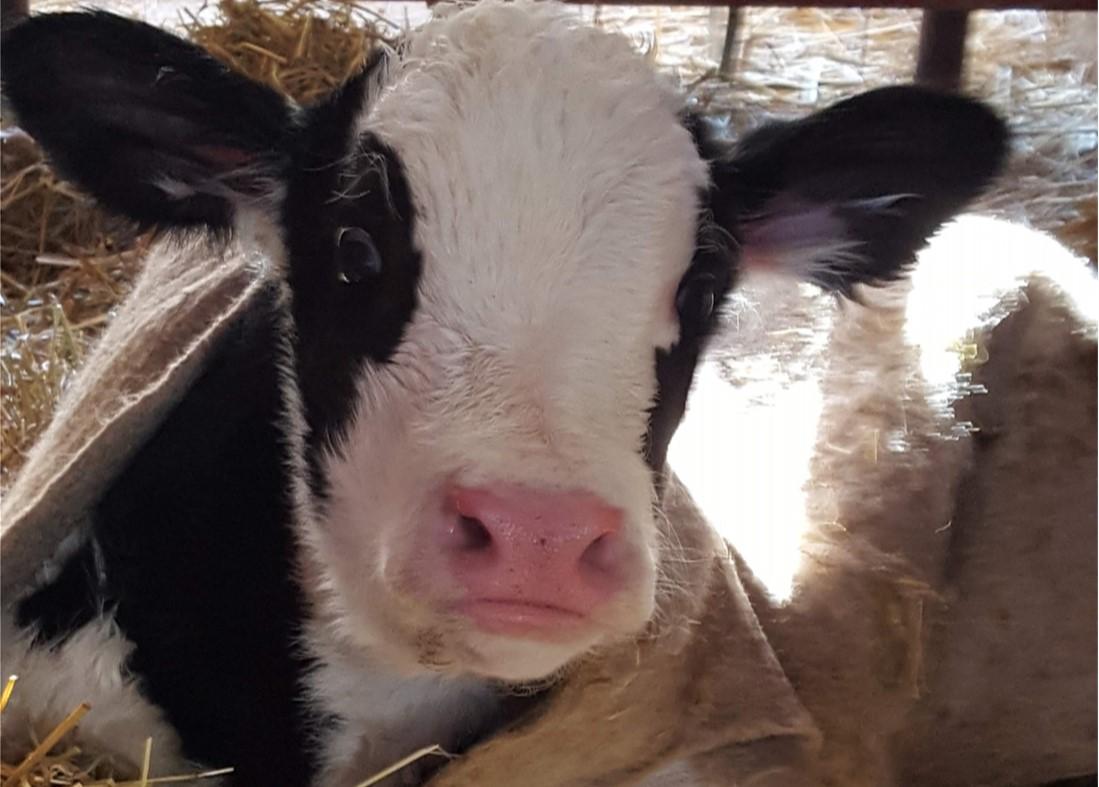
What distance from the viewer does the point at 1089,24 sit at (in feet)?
17.5

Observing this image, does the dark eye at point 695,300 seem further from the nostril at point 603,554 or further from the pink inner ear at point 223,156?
the pink inner ear at point 223,156

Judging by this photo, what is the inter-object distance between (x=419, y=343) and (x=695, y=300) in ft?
1.24

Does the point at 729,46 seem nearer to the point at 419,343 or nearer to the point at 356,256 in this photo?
the point at 356,256

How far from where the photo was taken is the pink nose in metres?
1.24

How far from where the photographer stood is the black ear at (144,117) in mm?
1606

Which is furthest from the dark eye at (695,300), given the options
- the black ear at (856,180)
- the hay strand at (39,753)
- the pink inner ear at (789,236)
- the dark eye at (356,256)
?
the hay strand at (39,753)

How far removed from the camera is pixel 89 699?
1869 millimetres

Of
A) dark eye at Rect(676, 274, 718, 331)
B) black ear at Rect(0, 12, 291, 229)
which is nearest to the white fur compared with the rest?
black ear at Rect(0, 12, 291, 229)

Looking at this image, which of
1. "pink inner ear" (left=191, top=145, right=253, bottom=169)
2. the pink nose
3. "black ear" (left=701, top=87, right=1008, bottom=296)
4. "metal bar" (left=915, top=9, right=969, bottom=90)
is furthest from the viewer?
"metal bar" (left=915, top=9, right=969, bottom=90)

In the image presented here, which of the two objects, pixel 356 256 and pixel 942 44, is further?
pixel 942 44

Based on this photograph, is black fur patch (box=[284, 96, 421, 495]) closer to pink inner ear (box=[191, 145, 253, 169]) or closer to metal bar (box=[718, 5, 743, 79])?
pink inner ear (box=[191, 145, 253, 169])

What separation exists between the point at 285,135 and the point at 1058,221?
109 inches

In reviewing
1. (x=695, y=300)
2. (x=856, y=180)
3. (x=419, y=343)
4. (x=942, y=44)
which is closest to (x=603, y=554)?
(x=419, y=343)

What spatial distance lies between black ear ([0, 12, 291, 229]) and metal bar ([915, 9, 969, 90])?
3146 millimetres
